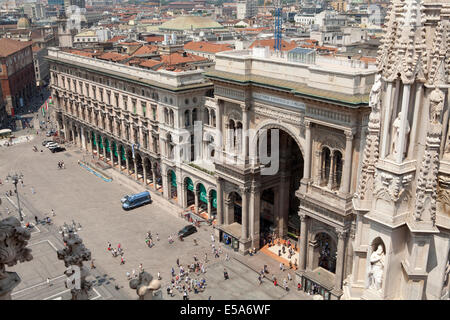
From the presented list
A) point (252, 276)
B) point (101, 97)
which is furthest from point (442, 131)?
point (101, 97)

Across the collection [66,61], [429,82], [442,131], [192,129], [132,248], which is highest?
[429,82]

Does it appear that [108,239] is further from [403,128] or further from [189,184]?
[403,128]

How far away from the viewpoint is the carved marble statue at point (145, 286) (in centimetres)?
1020

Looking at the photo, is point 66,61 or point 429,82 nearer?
point 429,82

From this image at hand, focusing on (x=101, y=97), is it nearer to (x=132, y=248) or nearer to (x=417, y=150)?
(x=132, y=248)

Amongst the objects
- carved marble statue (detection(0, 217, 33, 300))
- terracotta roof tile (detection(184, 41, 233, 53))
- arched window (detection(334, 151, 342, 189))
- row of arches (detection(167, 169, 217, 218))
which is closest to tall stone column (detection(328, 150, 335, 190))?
arched window (detection(334, 151, 342, 189))

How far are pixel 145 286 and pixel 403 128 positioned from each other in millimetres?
8787

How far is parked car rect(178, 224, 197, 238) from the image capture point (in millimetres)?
59438

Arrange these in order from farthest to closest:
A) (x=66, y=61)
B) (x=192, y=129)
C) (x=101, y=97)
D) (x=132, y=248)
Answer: (x=66, y=61)
(x=101, y=97)
(x=192, y=129)
(x=132, y=248)

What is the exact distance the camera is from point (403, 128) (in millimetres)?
13641

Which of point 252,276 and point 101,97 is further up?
point 101,97

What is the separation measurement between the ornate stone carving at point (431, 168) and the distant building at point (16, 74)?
138 meters

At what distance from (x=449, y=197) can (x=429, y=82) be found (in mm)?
3759

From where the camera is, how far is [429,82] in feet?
43.9
